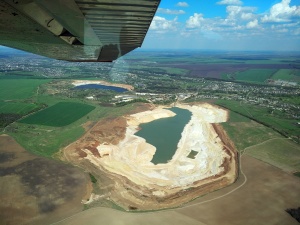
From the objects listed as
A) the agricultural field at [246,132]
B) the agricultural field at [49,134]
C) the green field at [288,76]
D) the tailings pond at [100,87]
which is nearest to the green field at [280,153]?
the agricultural field at [246,132]

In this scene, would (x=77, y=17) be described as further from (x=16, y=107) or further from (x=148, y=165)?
(x=16, y=107)

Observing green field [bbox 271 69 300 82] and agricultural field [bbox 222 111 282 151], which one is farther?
green field [bbox 271 69 300 82]

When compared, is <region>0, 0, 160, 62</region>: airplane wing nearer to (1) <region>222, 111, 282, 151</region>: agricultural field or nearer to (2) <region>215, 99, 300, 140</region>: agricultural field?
(1) <region>222, 111, 282, 151</region>: agricultural field

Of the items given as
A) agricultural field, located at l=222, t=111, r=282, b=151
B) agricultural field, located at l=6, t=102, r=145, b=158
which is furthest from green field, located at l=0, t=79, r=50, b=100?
agricultural field, located at l=222, t=111, r=282, b=151

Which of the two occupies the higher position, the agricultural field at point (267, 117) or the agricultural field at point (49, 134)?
the agricultural field at point (267, 117)

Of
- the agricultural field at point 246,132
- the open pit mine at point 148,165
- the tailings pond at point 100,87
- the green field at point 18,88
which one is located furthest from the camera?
the tailings pond at point 100,87

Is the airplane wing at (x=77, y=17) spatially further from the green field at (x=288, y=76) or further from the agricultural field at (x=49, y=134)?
the green field at (x=288, y=76)

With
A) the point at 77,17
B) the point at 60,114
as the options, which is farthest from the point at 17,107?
the point at 77,17
